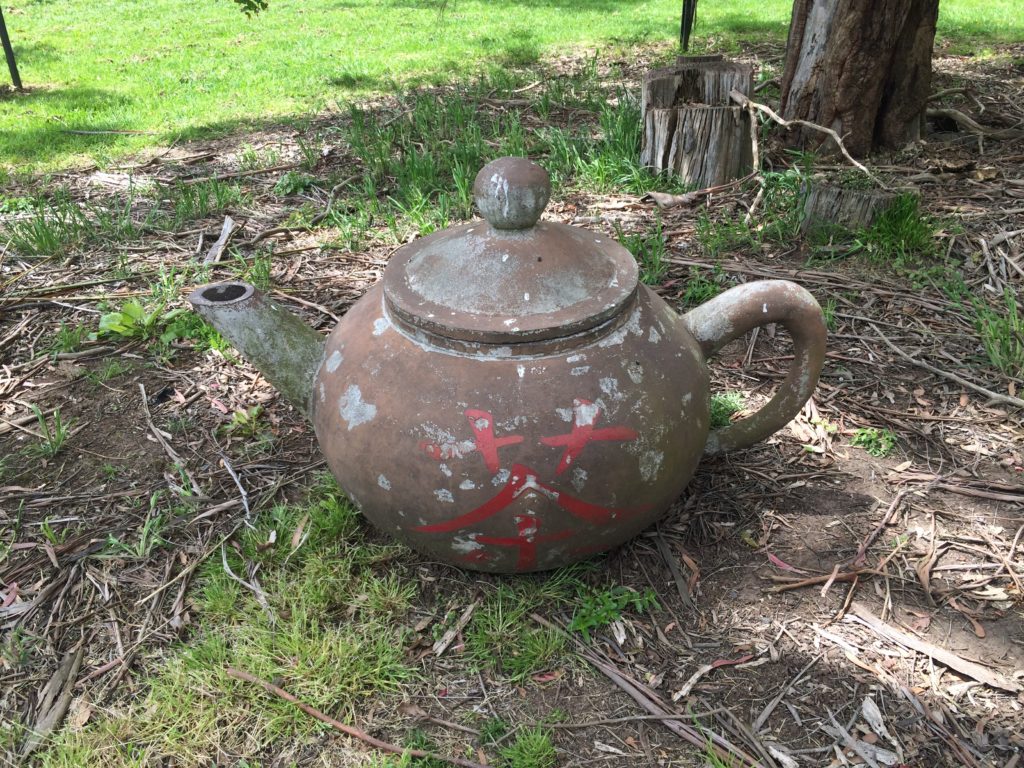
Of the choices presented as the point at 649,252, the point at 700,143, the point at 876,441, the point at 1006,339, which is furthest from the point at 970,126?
the point at 876,441

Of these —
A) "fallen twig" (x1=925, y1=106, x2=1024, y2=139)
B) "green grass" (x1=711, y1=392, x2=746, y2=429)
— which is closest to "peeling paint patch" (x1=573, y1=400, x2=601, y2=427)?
"green grass" (x1=711, y1=392, x2=746, y2=429)

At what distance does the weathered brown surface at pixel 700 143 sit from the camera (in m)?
3.88

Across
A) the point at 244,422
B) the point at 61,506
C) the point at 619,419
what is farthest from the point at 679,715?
the point at 61,506

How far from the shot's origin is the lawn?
5781mm

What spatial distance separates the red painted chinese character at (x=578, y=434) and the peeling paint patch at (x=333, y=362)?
0.58m

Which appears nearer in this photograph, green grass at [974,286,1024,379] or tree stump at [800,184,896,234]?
green grass at [974,286,1024,379]

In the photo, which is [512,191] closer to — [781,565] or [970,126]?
[781,565]

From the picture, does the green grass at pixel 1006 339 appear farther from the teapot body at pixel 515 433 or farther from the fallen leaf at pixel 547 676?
the fallen leaf at pixel 547 676

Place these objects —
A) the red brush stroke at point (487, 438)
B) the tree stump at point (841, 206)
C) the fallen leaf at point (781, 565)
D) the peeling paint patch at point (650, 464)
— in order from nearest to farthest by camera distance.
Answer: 1. the red brush stroke at point (487, 438)
2. the peeling paint patch at point (650, 464)
3. the fallen leaf at point (781, 565)
4. the tree stump at point (841, 206)

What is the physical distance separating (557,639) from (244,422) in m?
1.40

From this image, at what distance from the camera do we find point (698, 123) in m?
3.89

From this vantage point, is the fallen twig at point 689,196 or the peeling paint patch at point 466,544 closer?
the peeling paint patch at point 466,544

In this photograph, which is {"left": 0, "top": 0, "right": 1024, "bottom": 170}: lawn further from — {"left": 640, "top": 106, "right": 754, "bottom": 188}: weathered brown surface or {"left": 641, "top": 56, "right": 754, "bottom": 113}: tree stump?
{"left": 640, "top": 106, "right": 754, "bottom": 188}: weathered brown surface

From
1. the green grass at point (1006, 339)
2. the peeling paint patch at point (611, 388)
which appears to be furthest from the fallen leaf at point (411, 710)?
the green grass at point (1006, 339)
